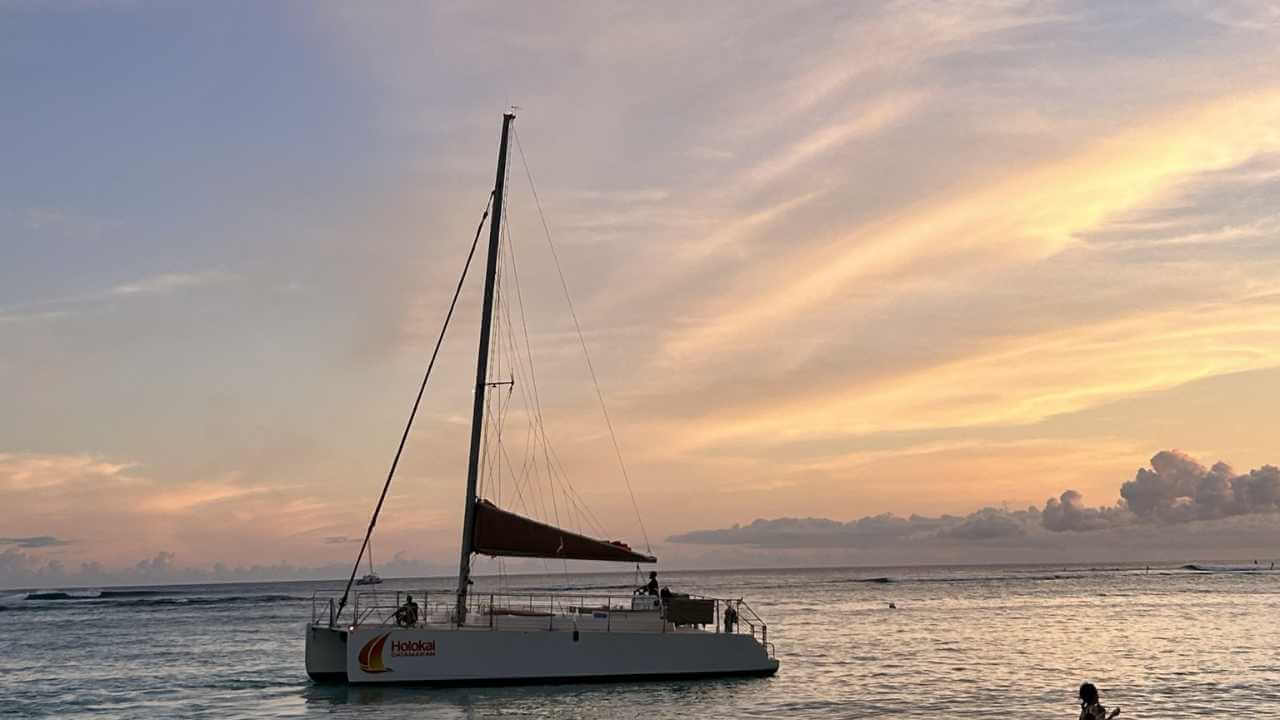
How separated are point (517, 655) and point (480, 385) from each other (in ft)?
22.5

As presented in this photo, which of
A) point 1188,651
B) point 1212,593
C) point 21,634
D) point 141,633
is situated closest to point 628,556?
point 1188,651

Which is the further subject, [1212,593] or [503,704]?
[1212,593]

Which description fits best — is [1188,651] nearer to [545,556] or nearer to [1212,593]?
[545,556]

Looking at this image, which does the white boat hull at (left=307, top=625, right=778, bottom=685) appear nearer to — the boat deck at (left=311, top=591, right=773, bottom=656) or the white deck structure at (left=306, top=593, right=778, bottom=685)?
the white deck structure at (left=306, top=593, right=778, bottom=685)

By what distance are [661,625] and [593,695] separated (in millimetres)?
3172

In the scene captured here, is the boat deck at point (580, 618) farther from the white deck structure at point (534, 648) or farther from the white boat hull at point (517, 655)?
the white boat hull at point (517, 655)

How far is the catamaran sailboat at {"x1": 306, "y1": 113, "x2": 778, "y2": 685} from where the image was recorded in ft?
86.2

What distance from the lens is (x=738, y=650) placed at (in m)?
28.9

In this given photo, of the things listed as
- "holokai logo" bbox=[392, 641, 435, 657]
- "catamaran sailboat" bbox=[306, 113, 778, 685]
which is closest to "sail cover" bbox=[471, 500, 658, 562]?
"catamaran sailboat" bbox=[306, 113, 778, 685]

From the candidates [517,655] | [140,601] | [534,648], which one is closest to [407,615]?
[517,655]

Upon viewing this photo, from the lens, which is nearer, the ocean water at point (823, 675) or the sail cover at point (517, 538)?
the ocean water at point (823, 675)

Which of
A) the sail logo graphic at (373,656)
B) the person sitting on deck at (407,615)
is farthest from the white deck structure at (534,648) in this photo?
the person sitting on deck at (407,615)

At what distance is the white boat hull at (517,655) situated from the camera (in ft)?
85.8

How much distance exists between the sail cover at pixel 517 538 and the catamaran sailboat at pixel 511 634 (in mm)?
26
